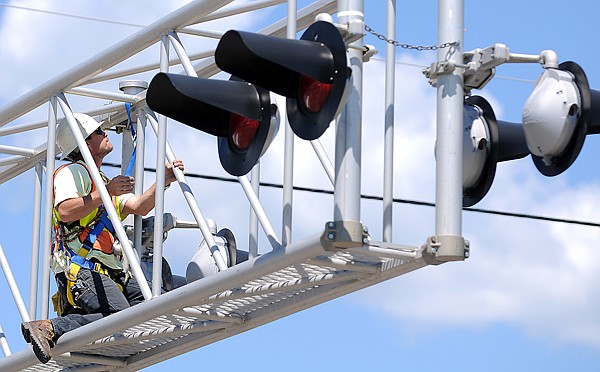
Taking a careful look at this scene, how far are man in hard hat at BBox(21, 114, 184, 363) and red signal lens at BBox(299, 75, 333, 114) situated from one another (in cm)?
331

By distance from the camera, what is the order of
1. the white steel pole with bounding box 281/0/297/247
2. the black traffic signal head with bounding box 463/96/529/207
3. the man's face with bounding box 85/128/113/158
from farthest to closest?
the man's face with bounding box 85/128/113/158 → the white steel pole with bounding box 281/0/297/247 → the black traffic signal head with bounding box 463/96/529/207

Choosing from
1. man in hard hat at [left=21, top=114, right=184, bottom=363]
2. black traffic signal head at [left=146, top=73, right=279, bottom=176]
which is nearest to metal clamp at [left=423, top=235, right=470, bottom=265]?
black traffic signal head at [left=146, top=73, right=279, bottom=176]

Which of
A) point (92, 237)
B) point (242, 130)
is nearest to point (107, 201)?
point (92, 237)

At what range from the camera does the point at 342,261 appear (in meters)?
10.6

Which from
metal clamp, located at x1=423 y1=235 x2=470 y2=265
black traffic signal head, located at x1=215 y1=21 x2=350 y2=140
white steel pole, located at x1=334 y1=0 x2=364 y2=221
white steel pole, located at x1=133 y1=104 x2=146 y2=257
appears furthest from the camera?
white steel pole, located at x1=133 y1=104 x2=146 y2=257

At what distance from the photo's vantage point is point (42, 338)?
13.3 m

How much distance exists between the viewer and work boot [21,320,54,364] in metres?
13.3

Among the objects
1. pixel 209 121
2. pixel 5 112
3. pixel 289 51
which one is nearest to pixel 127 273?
pixel 5 112

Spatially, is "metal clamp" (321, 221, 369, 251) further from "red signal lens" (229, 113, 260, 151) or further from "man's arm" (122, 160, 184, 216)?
"man's arm" (122, 160, 184, 216)

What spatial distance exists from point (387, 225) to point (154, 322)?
2.89 metres

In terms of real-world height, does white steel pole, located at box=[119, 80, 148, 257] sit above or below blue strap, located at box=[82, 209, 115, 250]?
above

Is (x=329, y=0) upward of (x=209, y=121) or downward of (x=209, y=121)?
upward

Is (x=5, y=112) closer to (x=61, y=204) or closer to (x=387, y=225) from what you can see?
(x=61, y=204)

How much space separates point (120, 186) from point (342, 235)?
3770mm
